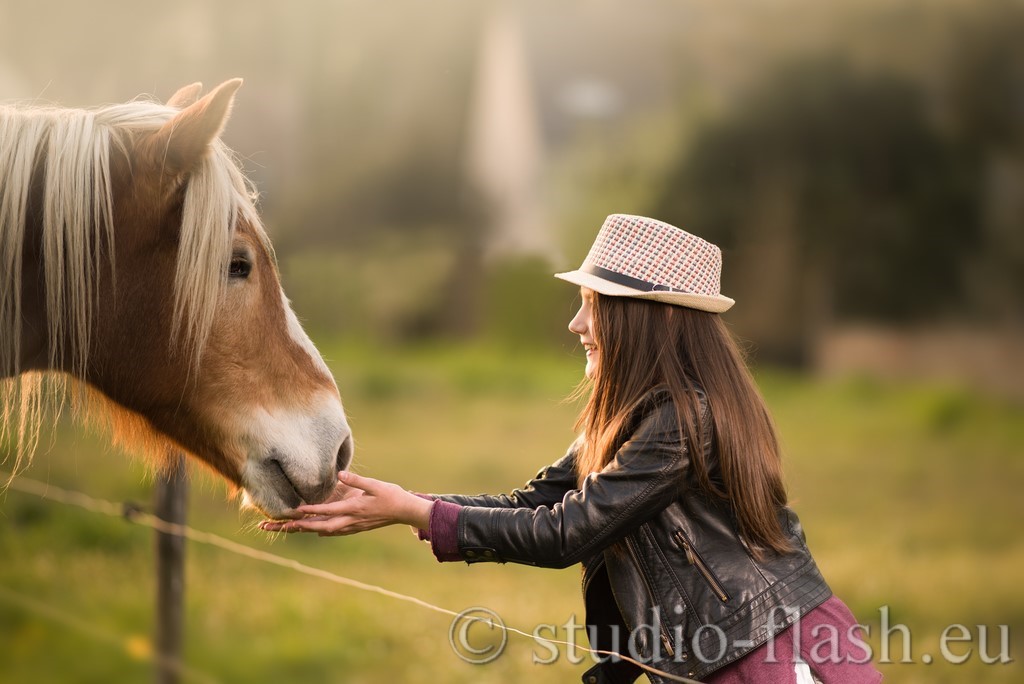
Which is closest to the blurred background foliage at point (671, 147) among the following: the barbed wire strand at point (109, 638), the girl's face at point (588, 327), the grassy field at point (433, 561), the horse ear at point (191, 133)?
the grassy field at point (433, 561)

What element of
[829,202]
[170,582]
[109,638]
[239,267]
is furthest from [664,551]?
[829,202]

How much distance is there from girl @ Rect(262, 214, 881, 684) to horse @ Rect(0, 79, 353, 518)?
204 millimetres

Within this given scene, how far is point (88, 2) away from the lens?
27.5 feet

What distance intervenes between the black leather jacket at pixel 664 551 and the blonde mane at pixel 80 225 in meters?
0.76

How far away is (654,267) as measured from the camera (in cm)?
216

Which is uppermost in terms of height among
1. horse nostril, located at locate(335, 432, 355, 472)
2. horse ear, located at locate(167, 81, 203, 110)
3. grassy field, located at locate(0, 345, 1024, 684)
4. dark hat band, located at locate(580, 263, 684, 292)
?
horse ear, located at locate(167, 81, 203, 110)

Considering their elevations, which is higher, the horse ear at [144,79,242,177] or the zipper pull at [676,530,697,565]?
the horse ear at [144,79,242,177]

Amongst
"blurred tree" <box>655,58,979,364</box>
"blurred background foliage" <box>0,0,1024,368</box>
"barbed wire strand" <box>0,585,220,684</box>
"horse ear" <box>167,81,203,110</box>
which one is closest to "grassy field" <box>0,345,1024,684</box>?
"barbed wire strand" <box>0,585,220,684</box>

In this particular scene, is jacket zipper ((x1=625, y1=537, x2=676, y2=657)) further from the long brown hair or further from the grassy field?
the grassy field

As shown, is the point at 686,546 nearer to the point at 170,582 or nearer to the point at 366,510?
the point at 366,510

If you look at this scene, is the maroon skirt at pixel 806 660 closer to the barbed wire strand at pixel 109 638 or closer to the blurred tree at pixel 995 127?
the barbed wire strand at pixel 109 638

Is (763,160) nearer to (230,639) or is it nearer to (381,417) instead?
(381,417)

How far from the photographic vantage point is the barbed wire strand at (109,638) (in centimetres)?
391

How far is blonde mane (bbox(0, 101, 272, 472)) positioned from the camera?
6.59ft
